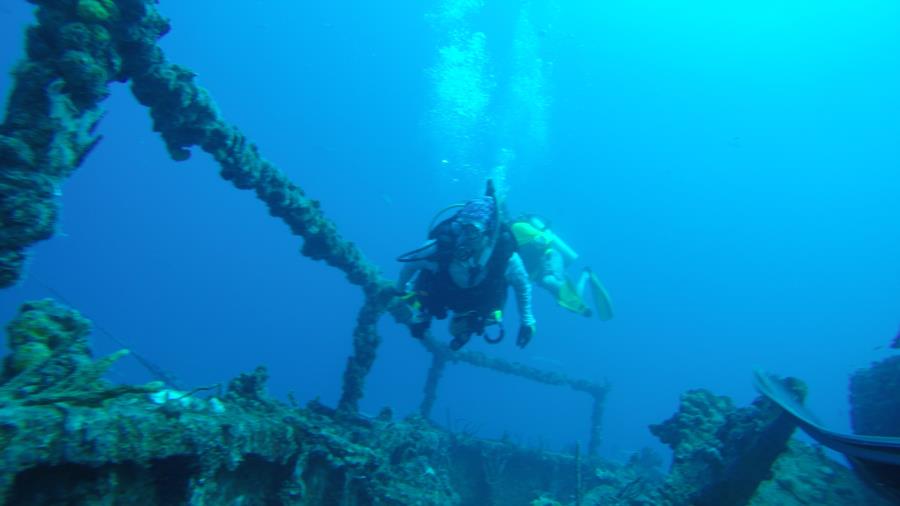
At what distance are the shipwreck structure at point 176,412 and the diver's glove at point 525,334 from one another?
2.06 meters

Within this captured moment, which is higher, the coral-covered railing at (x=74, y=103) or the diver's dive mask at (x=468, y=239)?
the diver's dive mask at (x=468, y=239)

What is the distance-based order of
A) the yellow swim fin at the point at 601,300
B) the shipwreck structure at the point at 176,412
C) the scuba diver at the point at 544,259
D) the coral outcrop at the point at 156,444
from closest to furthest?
the coral outcrop at the point at 156,444 → the shipwreck structure at the point at 176,412 → the scuba diver at the point at 544,259 → the yellow swim fin at the point at 601,300

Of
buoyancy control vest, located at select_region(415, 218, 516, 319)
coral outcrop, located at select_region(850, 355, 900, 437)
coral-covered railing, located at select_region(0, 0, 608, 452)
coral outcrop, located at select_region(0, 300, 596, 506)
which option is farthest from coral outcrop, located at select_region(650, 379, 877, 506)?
coral-covered railing, located at select_region(0, 0, 608, 452)

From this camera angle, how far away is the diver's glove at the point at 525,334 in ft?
18.9

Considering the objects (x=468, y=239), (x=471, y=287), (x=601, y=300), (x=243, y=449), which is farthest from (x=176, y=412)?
(x=601, y=300)

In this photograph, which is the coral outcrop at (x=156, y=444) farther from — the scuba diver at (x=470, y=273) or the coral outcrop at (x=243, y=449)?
the scuba diver at (x=470, y=273)

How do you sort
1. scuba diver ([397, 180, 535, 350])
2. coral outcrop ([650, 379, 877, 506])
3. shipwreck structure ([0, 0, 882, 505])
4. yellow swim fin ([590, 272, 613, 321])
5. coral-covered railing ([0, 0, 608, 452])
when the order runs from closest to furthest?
shipwreck structure ([0, 0, 882, 505]) → coral-covered railing ([0, 0, 608, 452]) → coral outcrop ([650, 379, 877, 506]) → scuba diver ([397, 180, 535, 350]) → yellow swim fin ([590, 272, 613, 321])

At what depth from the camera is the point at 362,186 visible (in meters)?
133

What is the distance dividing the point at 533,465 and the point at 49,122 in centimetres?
1047

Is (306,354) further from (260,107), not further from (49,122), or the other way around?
(49,122)

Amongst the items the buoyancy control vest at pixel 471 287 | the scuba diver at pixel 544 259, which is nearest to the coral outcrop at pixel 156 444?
the buoyancy control vest at pixel 471 287

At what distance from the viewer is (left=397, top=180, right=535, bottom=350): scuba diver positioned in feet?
18.6

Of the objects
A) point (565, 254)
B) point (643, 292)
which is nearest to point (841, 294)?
point (643, 292)

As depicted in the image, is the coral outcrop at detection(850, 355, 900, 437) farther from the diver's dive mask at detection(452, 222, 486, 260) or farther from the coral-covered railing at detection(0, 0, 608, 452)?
the coral-covered railing at detection(0, 0, 608, 452)
